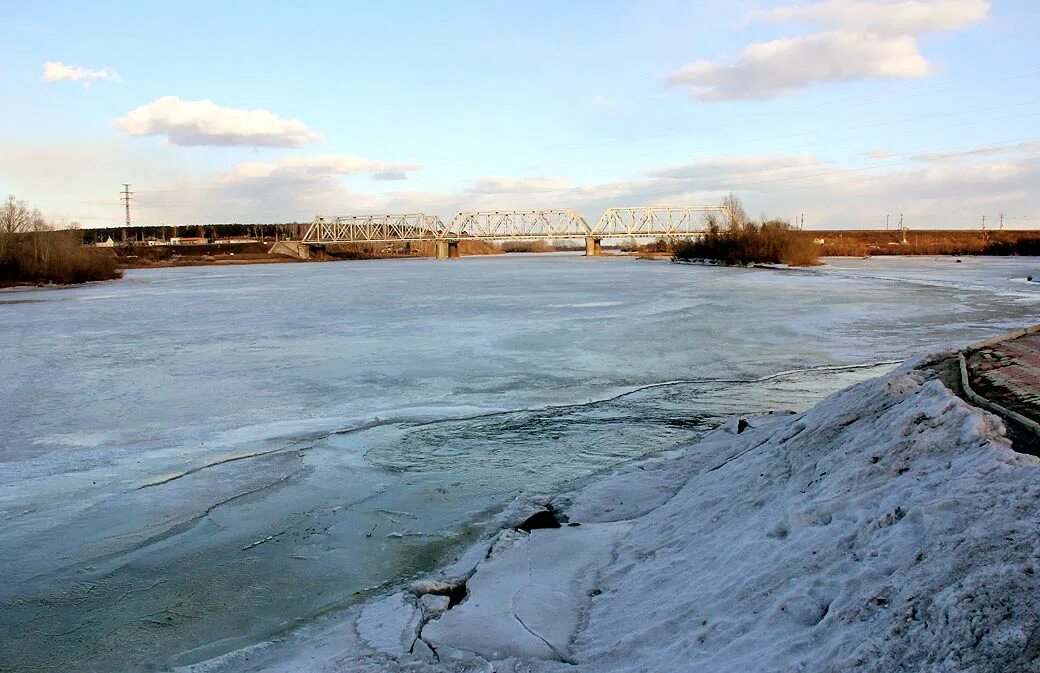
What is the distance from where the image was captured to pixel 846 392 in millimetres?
6215

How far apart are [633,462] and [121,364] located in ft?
38.0

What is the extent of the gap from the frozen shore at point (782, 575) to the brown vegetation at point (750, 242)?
6667cm

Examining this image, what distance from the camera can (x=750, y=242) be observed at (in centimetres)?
7331

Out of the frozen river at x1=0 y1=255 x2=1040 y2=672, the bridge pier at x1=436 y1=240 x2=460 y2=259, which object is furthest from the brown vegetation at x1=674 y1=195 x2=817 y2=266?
the bridge pier at x1=436 y1=240 x2=460 y2=259

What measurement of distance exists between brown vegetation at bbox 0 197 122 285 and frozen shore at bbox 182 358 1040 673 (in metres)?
57.8

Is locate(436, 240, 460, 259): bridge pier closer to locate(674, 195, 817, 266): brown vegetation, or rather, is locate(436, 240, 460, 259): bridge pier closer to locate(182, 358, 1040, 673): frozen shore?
locate(674, 195, 817, 266): brown vegetation

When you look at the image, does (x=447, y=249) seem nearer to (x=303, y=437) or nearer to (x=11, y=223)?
(x=11, y=223)

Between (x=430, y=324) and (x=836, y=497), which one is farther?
(x=430, y=324)

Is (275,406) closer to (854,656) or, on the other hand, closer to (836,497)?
(836,497)

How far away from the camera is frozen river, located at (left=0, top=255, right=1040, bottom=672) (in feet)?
17.4

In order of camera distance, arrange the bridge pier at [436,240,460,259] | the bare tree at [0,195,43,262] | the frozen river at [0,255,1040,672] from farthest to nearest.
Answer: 1. the bridge pier at [436,240,460,259]
2. the bare tree at [0,195,43,262]
3. the frozen river at [0,255,1040,672]

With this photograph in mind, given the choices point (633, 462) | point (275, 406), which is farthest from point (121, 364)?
point (633, 462)

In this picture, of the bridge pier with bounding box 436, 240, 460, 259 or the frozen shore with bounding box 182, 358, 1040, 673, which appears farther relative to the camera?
the bridge pier with bounding box 436, 240, 460, 259

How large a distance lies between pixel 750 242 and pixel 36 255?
58518 mm
